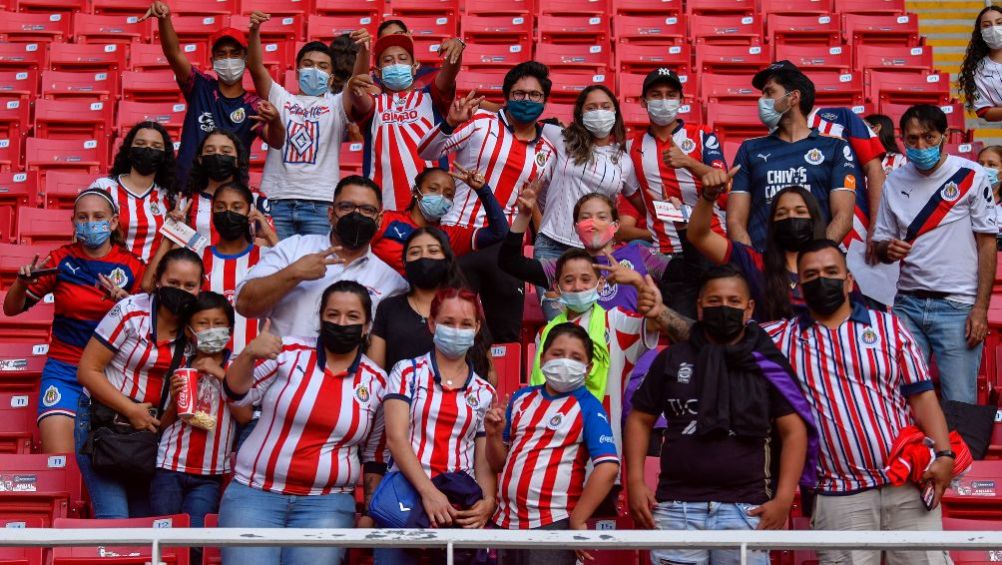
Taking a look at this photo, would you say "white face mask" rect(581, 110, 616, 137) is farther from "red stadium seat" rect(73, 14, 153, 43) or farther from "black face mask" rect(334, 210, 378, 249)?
"red stadium seat" rect(73, 14, 153, 43)

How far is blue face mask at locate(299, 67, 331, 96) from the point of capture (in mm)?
7371

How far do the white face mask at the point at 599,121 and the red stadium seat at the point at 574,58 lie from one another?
3.55m

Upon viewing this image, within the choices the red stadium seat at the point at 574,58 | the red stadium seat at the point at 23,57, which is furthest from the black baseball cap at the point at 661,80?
the red stadium seat at the point at 23,57

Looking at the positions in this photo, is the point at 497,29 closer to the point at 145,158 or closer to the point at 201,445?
the point at 145,158

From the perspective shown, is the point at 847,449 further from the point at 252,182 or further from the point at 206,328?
the point at 252,182

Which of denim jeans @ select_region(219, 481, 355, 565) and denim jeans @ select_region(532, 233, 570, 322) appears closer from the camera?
denim jeans @ select_region(219, 481, 355, 565)

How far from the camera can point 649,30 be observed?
35.7 feet

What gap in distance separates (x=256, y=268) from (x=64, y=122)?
458cm

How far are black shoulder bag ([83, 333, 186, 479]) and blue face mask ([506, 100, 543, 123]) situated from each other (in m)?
2.37

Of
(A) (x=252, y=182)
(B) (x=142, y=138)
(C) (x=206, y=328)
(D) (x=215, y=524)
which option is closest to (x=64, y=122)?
(A) (x=252, y=182)

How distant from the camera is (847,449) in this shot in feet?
16.1

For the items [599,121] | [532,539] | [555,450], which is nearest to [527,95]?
[599,121]

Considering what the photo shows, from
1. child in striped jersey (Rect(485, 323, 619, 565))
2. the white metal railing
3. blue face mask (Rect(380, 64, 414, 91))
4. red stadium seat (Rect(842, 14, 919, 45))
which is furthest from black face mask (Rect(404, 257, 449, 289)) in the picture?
red stadium seat (Rect(842, 14, 919, 45))

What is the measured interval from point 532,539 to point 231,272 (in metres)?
3.08
